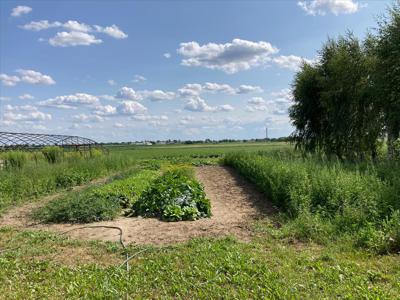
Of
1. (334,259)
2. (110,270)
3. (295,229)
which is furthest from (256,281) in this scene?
(295,229)

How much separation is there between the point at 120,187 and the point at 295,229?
774 cm

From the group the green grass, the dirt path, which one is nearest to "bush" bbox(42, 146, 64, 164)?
the dirt path

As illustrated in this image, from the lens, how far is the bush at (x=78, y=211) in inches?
359

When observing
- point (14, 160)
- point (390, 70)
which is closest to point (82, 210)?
point (14, 160)

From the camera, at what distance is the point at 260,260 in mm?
5328

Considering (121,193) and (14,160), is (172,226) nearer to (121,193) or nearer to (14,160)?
(121,193)

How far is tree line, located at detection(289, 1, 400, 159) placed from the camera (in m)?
14.5

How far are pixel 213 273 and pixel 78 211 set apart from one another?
5.47 metres

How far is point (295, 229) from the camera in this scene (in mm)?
7023

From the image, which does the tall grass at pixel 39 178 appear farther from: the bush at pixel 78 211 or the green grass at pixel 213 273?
the green grass at pixel 213 273

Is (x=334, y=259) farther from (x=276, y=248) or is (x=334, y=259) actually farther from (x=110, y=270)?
(x=110, y=270)

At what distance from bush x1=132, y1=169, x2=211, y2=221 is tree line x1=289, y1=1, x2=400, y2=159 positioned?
845cm

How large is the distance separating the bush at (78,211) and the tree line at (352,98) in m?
10.7

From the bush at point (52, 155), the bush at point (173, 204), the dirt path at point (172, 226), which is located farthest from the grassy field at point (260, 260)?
the bush at point (52, 155)
